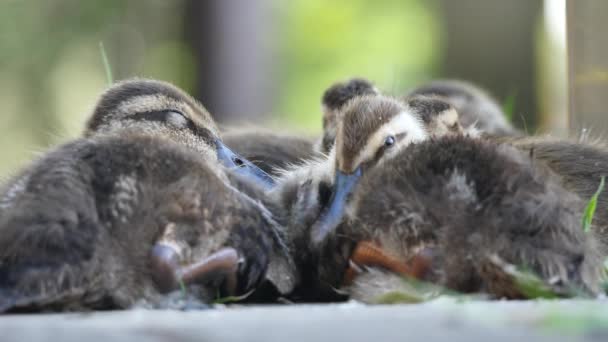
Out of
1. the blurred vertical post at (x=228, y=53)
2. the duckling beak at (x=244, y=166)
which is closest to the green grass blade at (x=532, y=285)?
the duckling beak at (x=244, y=166)

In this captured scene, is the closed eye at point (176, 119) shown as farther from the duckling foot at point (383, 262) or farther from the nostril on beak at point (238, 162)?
the duckling foot at point (383, 262)

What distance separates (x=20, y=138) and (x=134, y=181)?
46.8 ft

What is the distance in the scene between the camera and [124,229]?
234 centimetres

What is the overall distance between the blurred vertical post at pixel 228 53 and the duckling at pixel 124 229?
21.5 ft

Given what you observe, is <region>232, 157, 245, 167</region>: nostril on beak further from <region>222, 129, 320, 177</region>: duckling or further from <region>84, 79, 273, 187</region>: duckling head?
<region>222, 129, 320, 177</region>: duckling

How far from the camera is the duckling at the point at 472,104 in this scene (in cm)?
520

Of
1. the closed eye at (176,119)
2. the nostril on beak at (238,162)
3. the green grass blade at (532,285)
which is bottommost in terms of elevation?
the green grass blade at (532,285)

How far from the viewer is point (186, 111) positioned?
3682 mm

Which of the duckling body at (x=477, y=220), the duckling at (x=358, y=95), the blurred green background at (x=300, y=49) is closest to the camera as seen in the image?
the duckling body at (x=477, y=220)

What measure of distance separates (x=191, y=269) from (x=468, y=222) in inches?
27.4

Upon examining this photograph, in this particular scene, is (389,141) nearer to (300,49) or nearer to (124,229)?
(124,229)

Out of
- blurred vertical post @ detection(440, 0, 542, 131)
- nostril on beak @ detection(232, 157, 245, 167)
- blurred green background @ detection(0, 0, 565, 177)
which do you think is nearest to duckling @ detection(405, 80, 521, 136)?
nostril on beak @ detection(232, 157, 245, 167)

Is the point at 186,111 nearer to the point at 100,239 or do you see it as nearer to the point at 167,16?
the point at 100,239

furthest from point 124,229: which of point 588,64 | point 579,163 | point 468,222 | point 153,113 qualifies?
point 588,64
